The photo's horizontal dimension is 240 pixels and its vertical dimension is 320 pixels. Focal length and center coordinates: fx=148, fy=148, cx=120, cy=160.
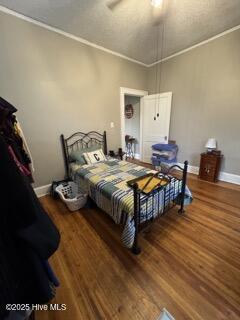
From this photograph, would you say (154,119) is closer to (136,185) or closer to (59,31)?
(59,31)

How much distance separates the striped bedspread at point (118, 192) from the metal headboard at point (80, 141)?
0.44 meters

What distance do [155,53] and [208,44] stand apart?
1.11m

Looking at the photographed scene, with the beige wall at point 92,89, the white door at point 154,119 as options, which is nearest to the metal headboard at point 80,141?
the beige wall at point 92,89

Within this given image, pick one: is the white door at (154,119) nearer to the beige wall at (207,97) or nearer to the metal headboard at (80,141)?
the beige wall at (207,97)

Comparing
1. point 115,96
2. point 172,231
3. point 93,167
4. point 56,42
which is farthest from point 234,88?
point 56,42

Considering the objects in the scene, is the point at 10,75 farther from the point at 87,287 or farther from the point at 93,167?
the point at 87,287

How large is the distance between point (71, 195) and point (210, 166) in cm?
300

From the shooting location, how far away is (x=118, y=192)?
5.94 ft

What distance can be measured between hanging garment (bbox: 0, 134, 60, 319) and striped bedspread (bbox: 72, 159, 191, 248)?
96cm

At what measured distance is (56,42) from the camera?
2635 millimetres

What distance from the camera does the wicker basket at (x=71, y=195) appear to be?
2385mm

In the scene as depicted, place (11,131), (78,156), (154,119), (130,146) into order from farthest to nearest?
(130,146) → (154,119) → (78,156) → (11,131)

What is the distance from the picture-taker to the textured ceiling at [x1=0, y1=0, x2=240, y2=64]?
6.74 feet

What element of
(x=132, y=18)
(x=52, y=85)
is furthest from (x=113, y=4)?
(x=52, y=85)
